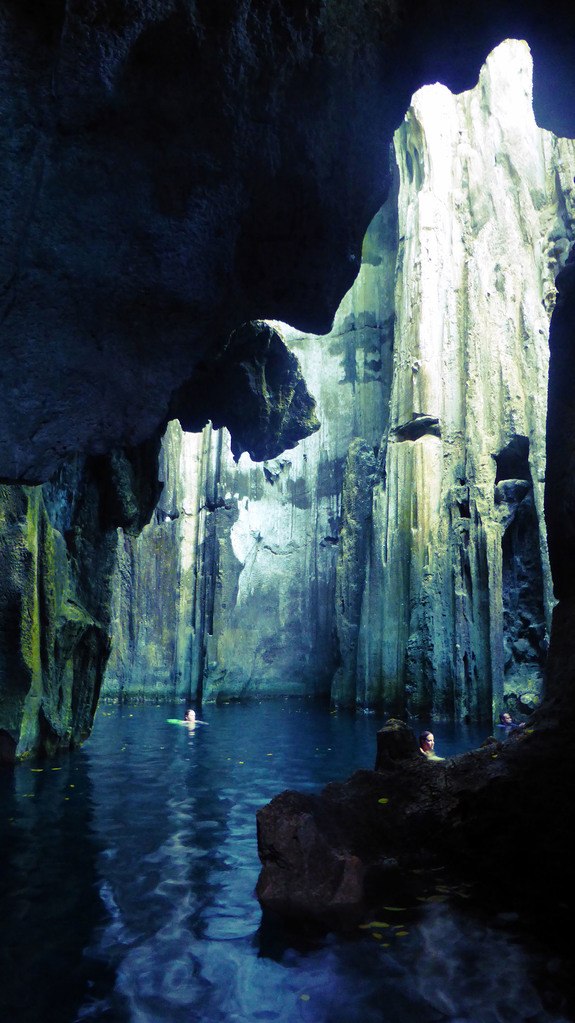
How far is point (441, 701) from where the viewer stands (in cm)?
2144

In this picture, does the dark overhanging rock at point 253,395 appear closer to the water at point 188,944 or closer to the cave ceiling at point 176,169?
the cave ceiling at point 176,169

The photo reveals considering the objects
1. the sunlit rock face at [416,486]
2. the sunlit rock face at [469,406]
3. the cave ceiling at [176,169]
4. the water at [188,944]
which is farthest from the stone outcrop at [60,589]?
the sunlit rock face at [416,486]

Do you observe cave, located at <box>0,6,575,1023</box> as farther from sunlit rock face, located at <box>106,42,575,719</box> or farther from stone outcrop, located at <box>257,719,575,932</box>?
sunlit rock face, located at <box>106,42,575,719</box>

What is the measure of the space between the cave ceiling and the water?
3.57 meters

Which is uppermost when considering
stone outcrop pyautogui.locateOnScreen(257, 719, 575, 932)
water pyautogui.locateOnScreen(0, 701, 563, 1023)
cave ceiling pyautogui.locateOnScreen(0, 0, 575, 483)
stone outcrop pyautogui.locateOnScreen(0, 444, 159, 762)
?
cave ceiling pyautogui.locateOnScreen(0, 0, 575, 483)

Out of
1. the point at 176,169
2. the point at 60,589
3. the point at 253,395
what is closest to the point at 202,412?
the point at 253,395

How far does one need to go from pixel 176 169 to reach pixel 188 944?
5699 millimetres

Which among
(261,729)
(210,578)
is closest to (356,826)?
(261,729)

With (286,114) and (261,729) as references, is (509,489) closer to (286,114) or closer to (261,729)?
(261,729)

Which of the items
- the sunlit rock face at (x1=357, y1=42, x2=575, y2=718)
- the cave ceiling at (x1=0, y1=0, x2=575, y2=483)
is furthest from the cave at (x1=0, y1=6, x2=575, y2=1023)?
the sunlit rock face at (x1=357, y1=42, x2=575, y2=718)

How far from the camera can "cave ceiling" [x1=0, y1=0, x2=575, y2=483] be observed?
14.6 ft

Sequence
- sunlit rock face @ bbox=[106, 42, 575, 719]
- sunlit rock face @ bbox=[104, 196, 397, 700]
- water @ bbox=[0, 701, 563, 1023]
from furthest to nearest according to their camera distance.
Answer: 1. sunlit rock face @ bbox=[104, 196, 397, 700]
2. sunlit rock face @ bbox=[106, 42, 575, 719]
3. water @ bbox=[0, 701, 563, 1023]

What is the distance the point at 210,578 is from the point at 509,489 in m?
15.0

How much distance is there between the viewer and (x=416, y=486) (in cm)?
2417
